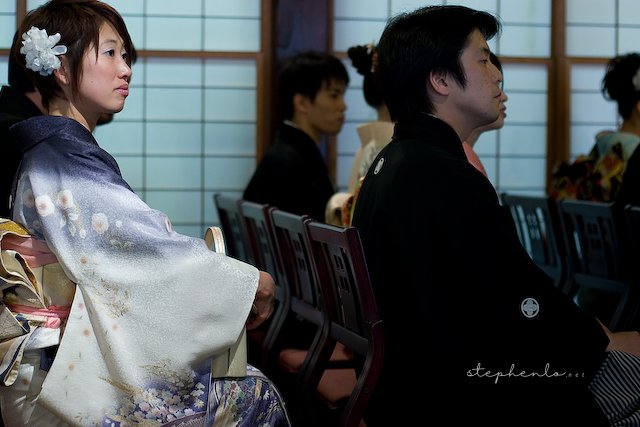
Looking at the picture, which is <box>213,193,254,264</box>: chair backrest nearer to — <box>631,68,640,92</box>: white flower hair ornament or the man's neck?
the man's neck

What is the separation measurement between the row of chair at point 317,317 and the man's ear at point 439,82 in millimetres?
417

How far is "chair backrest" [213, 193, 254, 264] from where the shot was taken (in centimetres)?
402

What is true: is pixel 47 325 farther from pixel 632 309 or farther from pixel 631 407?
pixel 632 309

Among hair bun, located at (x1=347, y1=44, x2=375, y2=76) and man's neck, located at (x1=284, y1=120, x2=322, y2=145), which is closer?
hair bun, located at (x1=347, y1=44, x2=375, y2=76)

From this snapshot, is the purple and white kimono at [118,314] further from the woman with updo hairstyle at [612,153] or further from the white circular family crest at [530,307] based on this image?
the woman with updo hairstyle at [612,153]

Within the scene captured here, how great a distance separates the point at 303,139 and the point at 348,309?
2153mm

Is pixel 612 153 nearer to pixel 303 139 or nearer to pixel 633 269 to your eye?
pixel 633 269

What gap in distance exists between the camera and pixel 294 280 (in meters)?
3.29

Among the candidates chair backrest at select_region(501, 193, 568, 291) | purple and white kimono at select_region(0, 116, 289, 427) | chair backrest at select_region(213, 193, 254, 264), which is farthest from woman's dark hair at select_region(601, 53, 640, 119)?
purple and white kimono at select_region(0, 116, 289, 427)

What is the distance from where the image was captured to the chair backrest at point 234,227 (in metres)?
4.02

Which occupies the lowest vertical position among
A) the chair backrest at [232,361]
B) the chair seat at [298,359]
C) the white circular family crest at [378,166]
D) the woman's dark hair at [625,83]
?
the chair seat at [298,359]

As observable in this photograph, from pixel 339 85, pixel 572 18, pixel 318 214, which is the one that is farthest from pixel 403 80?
pixel 572 18

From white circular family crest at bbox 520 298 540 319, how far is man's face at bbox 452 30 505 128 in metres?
0.51

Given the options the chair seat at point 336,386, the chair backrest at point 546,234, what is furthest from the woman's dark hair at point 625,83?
the chair seat at point 336,386
